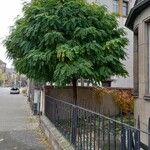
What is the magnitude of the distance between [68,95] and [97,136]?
35.2 ft

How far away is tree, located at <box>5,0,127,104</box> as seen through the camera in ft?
42.4

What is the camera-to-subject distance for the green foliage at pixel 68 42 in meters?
12.9

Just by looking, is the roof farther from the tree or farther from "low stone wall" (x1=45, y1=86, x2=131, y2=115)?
"low stone wall" (x1=45, y1=86, x2=131, y2=115)

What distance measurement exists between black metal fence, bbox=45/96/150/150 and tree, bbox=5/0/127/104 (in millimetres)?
3526

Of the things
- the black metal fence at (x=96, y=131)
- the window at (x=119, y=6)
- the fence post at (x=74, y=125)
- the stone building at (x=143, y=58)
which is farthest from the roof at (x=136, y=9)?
the window at (x=119, y=6)

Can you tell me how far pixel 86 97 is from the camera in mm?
17625

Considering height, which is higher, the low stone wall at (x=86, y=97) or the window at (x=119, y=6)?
the window at (x=119, y=6)

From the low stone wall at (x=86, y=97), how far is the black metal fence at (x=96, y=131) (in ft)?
21.2

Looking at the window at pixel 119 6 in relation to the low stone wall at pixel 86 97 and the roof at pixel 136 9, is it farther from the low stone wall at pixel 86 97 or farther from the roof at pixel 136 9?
the roof at pixel 136 9

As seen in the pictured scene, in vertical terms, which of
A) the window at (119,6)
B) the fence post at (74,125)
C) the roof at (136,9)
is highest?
the window at (119,6)

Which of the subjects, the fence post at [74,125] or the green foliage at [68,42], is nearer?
the fence post at [74,125]

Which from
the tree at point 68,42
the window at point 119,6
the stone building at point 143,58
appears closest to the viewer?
the stone building at point 143,58

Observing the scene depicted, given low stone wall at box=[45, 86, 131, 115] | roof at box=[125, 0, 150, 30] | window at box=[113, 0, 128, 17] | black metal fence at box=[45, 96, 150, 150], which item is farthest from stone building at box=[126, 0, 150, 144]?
window at box=[113, 0, 128, 17]

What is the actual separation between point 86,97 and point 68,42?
4.94 metres
